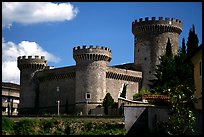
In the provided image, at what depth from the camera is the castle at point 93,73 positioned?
2265 inches

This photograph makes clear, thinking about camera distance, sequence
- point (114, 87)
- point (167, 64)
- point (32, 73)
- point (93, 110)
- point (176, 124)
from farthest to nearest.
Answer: point (32, 73) → point (114, 87) → point (93, 110) → point (167, 64) → point (176, 124)

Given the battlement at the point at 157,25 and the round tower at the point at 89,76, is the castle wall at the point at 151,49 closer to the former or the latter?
the battlement at the point at 157,25

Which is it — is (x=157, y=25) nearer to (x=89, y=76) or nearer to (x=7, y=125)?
(x=89, y=76)

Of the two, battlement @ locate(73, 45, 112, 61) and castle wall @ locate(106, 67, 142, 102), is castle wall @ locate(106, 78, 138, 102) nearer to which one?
castle wall @ locate(106, 67, 142, 102)

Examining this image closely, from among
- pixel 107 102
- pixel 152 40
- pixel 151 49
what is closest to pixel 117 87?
pixel 107 102

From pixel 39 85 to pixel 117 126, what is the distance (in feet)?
105

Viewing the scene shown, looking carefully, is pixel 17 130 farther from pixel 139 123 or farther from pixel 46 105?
pixel 46 105

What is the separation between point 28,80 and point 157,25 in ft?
65.6

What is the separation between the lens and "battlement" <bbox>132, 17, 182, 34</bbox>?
212 feet

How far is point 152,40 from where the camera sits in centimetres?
6506

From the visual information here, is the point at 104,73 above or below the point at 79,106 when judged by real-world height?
above

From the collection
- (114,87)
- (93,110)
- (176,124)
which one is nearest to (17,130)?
(176,124)

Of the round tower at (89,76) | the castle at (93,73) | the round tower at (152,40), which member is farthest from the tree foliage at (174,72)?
the round tower at (152,40)

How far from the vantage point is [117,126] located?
35.2 meters
